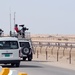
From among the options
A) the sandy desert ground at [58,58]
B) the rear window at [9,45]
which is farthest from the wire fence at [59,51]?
the rear window at [9,45]

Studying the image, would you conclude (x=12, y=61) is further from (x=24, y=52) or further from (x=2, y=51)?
(x=24, y=52)

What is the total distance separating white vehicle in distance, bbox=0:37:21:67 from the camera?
1078 inches

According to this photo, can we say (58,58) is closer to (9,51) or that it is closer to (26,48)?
(26,48)

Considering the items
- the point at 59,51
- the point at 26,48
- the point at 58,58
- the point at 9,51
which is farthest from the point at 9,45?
the point at 59,51

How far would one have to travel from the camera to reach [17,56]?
27438 millimetres

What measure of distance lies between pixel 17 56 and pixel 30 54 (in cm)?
859

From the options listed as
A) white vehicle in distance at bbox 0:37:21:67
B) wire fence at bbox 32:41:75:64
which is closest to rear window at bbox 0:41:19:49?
white vehicle in distance at bbox 0:37:21:67

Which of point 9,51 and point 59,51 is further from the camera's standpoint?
point 59,51

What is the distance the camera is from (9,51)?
27484 millimetres

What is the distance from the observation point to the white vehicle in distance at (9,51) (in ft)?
89.9

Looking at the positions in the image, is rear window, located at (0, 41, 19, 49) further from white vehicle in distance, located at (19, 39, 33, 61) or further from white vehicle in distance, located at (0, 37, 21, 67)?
white vehicle in distance, located at (19, 39, 33, 61)

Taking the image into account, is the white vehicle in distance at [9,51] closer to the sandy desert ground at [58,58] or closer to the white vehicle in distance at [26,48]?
the sandy desert ground at [58,58]

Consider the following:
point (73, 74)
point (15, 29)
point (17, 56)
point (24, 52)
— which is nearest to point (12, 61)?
point (17, 56)

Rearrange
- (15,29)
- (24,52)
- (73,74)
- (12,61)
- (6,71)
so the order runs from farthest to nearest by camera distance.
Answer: (15,29) → (24,52) → (12,61) → (73,74) → (6,71)
